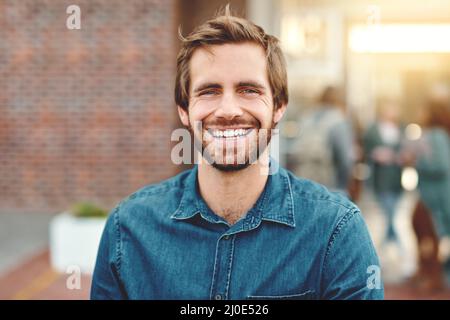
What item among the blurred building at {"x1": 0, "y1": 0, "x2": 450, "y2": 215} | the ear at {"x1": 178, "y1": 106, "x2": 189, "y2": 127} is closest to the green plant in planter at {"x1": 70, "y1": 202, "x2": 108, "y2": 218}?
the blurred building at {"x1": 0, "y1": 0, "x2": 450, "y2": 215}

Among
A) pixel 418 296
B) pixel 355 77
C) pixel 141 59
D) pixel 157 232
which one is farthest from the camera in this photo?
pixel 355 77

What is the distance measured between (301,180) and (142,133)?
5960 millimetres

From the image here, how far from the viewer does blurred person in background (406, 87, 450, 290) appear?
585 centimetres

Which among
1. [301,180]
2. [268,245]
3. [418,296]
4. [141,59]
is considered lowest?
[418,296]

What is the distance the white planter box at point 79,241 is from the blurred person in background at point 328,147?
2.05m

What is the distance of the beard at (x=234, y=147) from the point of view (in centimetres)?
186

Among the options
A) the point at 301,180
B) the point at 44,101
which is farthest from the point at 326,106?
the point at 301,180

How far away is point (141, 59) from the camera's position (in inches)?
307

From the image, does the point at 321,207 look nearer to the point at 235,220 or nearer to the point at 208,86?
the point at 235,220

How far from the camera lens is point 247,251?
1.92 meters

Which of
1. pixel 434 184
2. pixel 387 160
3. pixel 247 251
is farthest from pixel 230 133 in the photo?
pixel 387 160

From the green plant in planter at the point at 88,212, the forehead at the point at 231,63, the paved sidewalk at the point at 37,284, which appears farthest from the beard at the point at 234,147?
the green plant in planter at the point at 88,212

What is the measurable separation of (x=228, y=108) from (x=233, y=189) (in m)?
0.26

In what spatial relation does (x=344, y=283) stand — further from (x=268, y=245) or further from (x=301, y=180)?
(x=301, y=180)
